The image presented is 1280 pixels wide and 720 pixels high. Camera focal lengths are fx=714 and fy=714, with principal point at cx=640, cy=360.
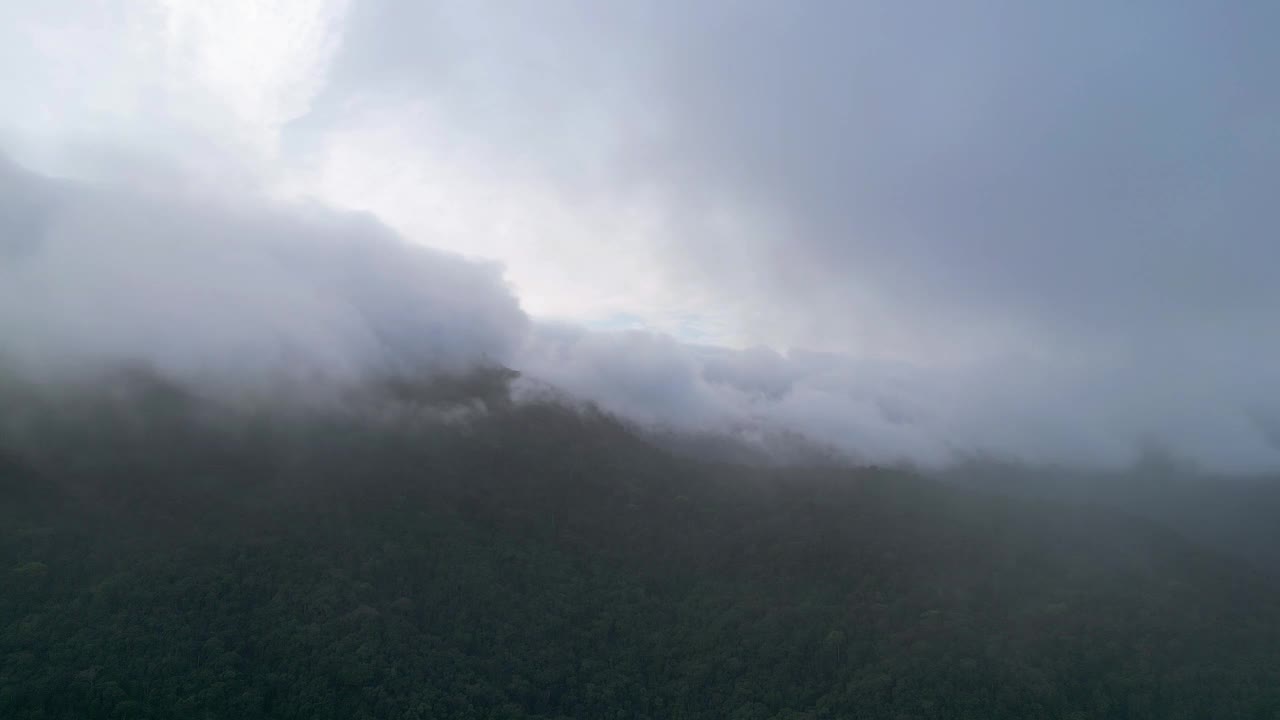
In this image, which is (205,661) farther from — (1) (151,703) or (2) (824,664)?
(2) (824,664)

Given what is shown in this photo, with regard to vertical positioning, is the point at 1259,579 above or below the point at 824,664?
above

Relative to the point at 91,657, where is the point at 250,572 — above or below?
above

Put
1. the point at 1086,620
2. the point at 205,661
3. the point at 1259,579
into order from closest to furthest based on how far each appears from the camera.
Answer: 1. the point at 205,661
2. the point at 1086,620
3. the point at 1259,579

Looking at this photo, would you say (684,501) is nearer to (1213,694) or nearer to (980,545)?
(980,545)

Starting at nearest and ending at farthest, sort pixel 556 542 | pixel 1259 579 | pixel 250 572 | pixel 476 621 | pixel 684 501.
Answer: pixel 250 572
pixel 476 621
pixel 556 542
pixel 1259 579
pixel 684 501

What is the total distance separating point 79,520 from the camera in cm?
6431

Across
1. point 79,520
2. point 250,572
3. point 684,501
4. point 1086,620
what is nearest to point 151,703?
point 250,572

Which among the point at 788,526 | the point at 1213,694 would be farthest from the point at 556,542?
the point at 1213,694

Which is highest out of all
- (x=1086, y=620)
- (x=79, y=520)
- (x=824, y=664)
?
(x=79, y=520)

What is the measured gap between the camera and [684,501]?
359 feet

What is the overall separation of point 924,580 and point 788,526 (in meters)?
19.4

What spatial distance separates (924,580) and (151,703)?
81.1m

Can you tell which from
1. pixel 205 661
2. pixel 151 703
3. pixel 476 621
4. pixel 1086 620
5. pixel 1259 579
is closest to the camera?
pixel 151 703

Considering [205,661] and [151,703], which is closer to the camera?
[151,703]
